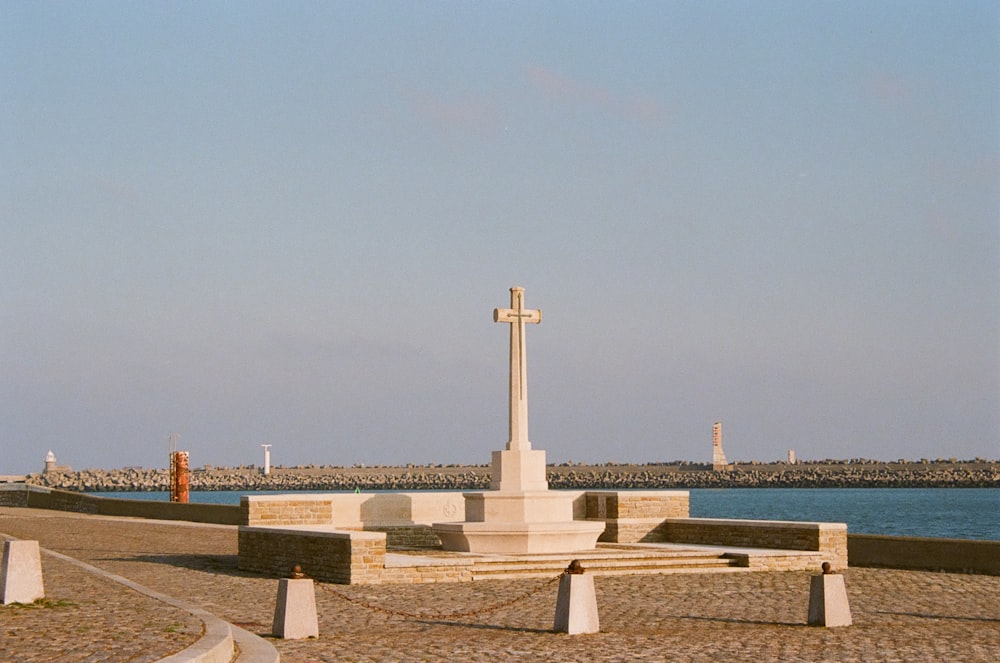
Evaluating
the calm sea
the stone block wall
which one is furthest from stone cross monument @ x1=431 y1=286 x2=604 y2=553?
the calm sea

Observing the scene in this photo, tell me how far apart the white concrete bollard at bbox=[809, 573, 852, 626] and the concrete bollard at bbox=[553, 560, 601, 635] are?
2.31m

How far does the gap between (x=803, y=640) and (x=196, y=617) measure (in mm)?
5686

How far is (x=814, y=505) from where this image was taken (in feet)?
335

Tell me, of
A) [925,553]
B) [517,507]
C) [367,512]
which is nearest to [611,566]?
[517,507]

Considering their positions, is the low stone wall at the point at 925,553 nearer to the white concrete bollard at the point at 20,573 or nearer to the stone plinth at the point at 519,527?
the stone plinth at the point at 519,527

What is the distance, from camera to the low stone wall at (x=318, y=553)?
18.1 meters

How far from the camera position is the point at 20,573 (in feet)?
45.7

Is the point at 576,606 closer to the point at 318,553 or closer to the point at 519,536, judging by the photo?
the point at 318,553

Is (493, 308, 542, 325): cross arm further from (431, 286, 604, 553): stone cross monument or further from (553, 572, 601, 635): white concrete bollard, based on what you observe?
(553, 572, 601, 635): white concrete bollard

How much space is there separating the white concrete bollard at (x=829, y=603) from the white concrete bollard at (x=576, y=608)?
2.31 meters

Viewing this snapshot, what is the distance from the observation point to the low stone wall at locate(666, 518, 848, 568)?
21264 mm

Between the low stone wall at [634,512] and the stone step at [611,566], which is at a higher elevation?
the low stone wall at [634,512]

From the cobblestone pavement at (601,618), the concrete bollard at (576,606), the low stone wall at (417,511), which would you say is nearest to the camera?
the cobblestone pavement at (601,618)

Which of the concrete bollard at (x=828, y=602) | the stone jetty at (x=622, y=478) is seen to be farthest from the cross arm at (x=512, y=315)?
the stone jetty at (x=622, y=478)
